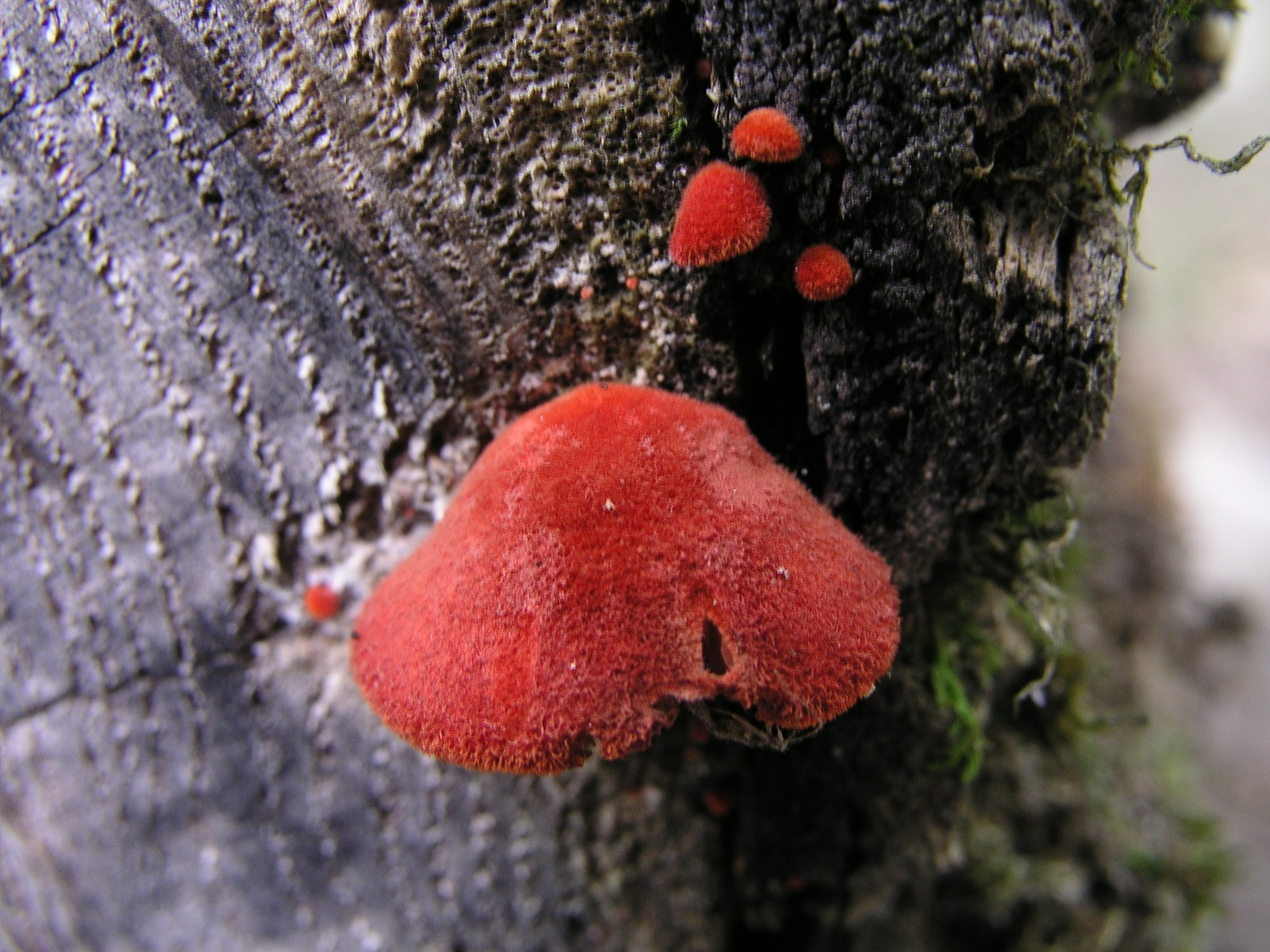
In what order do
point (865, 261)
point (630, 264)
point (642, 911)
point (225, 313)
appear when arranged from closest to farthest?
point (865, 261) < point (630, 264) < point (225, 313) < point (642, 911)

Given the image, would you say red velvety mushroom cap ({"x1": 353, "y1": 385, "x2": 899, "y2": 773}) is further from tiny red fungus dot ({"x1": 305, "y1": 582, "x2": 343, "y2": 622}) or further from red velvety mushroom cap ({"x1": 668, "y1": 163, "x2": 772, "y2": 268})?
tiny red fungus dot ({"x1": 305, "y1": 582, "x2": 343, "y2": 622})

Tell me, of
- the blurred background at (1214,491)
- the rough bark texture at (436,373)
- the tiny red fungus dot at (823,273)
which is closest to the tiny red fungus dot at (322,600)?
the rough bark texture at (436,373)

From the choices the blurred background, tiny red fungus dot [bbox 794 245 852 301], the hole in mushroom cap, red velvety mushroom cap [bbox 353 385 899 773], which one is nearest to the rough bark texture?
tiny red fungus dot [bbox 794 245 852 301]

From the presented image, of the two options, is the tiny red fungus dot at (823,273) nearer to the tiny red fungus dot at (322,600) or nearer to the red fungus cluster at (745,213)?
the red fungus cluster at (745,213)

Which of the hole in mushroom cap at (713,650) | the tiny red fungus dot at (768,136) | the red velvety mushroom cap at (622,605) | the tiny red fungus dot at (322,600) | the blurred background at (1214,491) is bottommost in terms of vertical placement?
the blurred background at (1214,491)

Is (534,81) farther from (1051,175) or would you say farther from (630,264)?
(1051,175)

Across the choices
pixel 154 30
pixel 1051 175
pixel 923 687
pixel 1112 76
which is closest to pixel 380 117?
pixel 154 30

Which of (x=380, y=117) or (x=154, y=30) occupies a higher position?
(x=154, y=30)
